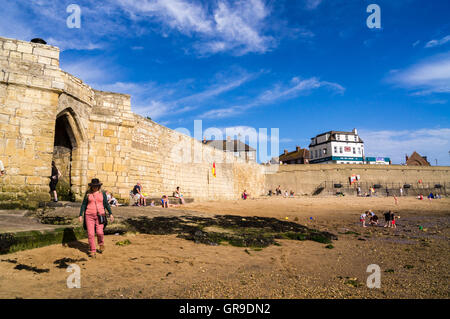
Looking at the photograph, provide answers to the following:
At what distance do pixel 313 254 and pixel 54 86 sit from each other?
908 cm

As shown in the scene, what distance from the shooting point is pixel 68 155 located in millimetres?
10289

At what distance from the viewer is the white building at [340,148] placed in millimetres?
58625

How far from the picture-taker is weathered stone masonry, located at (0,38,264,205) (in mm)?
7629

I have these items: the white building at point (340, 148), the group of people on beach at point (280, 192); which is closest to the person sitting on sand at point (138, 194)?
the group of people on beach at point (280, 192)

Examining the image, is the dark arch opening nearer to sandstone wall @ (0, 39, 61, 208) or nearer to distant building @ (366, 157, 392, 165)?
sandstone wall @ (0, 39, 61, 208)

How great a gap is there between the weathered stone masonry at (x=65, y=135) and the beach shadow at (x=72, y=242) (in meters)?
3.32

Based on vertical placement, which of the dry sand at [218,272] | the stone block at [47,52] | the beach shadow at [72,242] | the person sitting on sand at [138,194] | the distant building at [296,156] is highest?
the distant building at [296,156]

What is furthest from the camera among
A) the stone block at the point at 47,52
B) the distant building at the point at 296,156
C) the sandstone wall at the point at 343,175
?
the distant building at the point at 296,156

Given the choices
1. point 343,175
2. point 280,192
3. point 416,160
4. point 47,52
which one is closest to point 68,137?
point 47,52

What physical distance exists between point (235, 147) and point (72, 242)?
51.2 meters

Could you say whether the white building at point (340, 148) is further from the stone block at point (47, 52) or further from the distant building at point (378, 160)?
the stone block at point (47, 52)

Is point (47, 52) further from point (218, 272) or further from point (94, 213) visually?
point (218, 272)

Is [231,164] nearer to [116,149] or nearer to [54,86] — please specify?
[116,149]

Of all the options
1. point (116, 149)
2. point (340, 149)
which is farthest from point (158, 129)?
point (340, 149)
